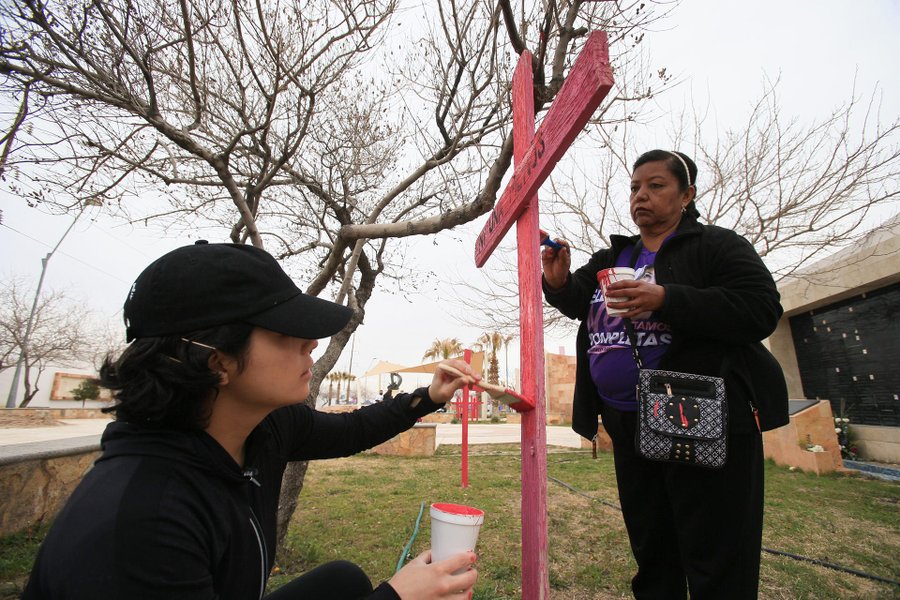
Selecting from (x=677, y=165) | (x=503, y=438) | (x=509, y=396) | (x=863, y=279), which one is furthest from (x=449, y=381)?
(x=503, y=438)

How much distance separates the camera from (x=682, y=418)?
1355mm

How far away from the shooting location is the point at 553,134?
1393 mm

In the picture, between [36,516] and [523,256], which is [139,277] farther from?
[36,516]

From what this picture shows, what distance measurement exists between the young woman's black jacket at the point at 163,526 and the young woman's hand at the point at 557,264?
1.23m

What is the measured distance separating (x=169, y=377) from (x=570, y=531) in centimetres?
418

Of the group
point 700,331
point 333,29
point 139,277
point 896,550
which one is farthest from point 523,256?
point 896,550

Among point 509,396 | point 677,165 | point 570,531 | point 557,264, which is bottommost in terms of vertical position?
Result: point 570,531

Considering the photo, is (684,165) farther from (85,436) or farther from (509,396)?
(85,436)

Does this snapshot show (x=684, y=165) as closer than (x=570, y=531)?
Yes

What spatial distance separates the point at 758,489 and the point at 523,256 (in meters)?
1.09

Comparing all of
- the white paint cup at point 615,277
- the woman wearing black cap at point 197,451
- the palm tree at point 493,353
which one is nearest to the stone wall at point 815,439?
the white paint cup at point 615,277

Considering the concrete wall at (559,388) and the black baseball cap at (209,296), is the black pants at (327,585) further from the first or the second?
the concrete wall at (559,388)

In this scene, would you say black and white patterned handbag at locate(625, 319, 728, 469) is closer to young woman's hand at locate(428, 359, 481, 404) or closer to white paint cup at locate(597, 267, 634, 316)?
white paint cup at locate(597, 267, 634, 316)

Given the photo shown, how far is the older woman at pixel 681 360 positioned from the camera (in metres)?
1.33
